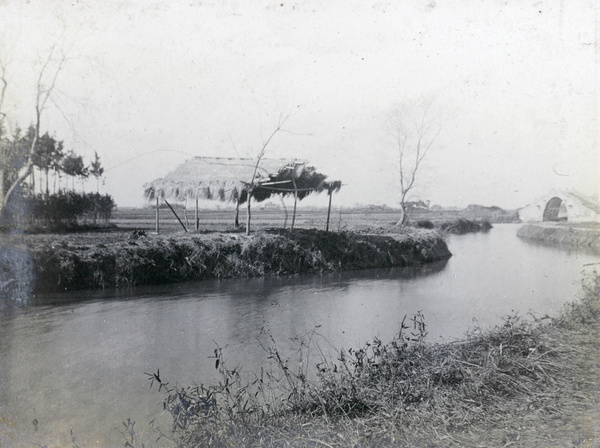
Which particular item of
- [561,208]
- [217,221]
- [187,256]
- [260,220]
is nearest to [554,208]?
[561,208]

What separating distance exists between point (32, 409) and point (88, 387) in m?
0.39

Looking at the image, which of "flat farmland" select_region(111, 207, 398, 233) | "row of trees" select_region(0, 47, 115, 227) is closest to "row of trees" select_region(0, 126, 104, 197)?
"row of trees" select_region(0, 47, 115, 227)

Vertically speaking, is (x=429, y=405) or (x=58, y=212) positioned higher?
(x=58, y=212)

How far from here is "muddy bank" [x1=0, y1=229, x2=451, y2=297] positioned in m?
5.85

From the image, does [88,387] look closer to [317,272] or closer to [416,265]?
[317,272]

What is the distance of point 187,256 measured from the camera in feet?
24.7

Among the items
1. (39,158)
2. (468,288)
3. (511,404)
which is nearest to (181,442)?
(511,404)

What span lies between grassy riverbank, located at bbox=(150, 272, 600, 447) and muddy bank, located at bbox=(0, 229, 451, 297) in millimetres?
3892

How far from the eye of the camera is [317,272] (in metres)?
8.59

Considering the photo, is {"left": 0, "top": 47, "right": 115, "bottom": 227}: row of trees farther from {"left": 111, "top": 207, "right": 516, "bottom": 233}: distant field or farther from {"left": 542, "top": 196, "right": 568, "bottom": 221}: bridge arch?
{"left": 542, "top": 196, "right": 568, "bottom": 221}: bridge arch

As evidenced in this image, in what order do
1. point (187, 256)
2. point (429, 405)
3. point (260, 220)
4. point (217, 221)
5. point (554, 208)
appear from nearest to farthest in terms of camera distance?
point (429, 405) → point (554, 208) → point (187, 256) → point (217, 221) → point (260, 220)

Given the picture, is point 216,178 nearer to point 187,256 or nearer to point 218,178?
point 218,178

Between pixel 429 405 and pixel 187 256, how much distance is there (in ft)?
18.5

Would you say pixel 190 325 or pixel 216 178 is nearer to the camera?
pixel 190 325
